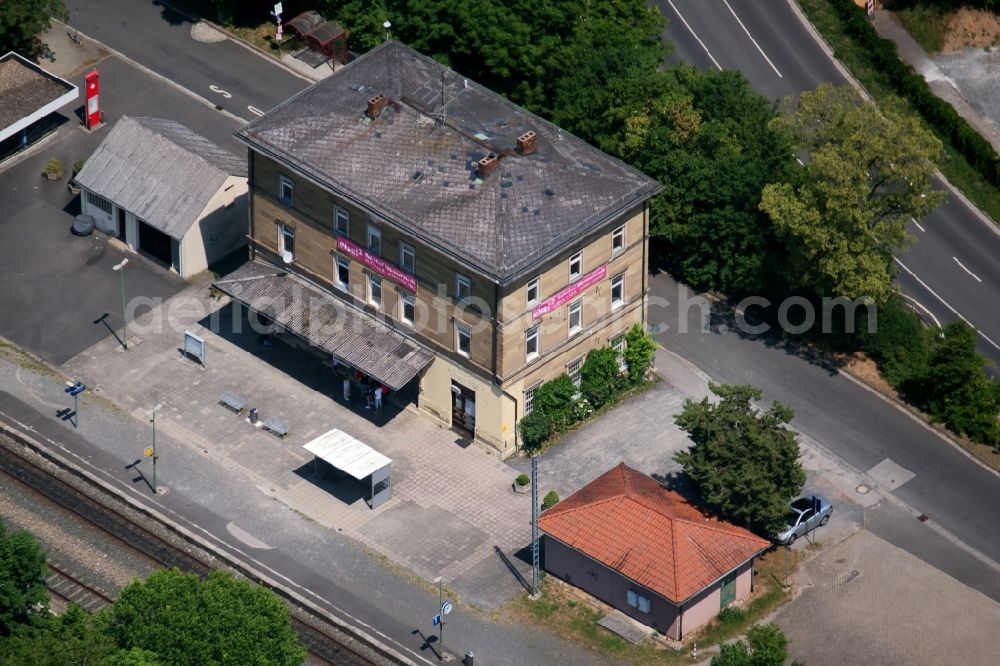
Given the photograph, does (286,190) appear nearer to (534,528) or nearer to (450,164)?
(450,164)

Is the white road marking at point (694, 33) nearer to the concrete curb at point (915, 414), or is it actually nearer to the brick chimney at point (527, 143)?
the concrete curb at point (915, 414)

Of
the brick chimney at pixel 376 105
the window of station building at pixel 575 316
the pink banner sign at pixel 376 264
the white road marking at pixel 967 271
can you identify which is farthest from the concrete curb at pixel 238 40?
the white road marking at pixel 967 271

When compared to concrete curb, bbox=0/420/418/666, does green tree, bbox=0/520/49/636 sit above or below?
above

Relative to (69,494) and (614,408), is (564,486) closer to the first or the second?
(614,408)

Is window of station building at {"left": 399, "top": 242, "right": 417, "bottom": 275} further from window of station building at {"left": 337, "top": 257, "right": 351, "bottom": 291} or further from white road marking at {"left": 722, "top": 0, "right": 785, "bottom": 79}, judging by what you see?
white road marking at {"left": 722, "top": 0, "right": 785, "bottom": 79}

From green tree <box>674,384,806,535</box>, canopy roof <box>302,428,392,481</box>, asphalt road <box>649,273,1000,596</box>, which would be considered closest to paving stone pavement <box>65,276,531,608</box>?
canopy roof <box>302,428,392,481</box>
